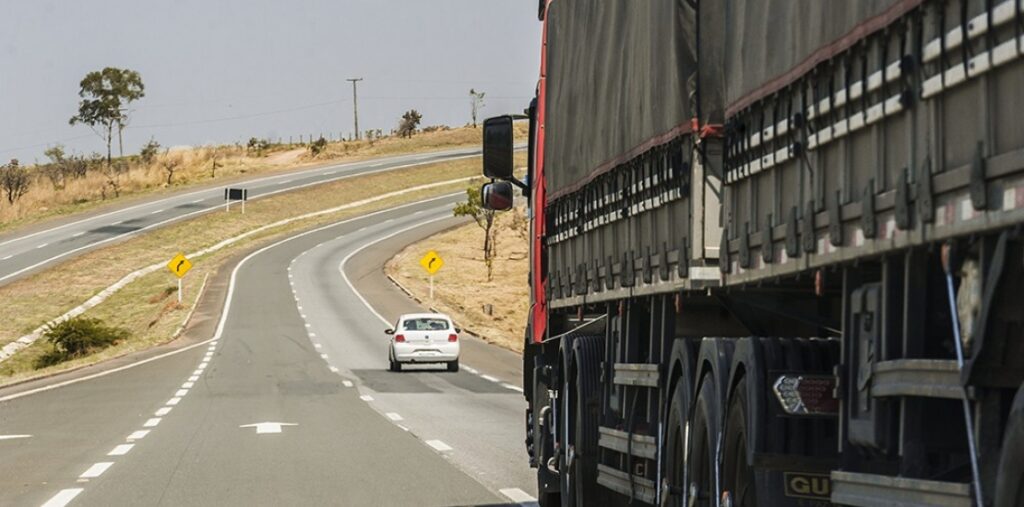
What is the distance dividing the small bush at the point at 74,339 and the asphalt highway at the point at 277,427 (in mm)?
3579

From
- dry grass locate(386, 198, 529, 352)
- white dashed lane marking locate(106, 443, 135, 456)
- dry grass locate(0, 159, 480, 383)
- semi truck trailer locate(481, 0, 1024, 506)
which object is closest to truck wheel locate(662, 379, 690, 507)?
semi truck trailer locate(481, 0, 1024, 506)

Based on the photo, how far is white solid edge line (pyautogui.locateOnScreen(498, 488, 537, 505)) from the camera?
13399 mm

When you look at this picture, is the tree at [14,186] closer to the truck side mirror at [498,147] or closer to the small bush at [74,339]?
the small bush at [74,339]

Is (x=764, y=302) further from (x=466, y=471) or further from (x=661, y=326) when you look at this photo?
(x=466, y=471)

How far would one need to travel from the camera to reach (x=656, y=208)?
8914 mm

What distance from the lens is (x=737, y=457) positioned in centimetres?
707

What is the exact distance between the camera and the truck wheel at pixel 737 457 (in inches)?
270

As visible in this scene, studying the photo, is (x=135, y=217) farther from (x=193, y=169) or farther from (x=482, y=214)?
(x=193, y=169)

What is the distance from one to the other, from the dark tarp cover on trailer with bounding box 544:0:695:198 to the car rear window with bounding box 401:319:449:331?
2745 centimetres

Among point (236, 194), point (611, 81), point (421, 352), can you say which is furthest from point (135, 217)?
point (611, 81)

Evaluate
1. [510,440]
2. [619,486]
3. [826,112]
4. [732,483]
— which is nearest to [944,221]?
[826,112]

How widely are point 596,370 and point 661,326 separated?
6.60ft

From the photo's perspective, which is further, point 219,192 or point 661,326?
point 219,192

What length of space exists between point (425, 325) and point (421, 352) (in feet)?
2.57
